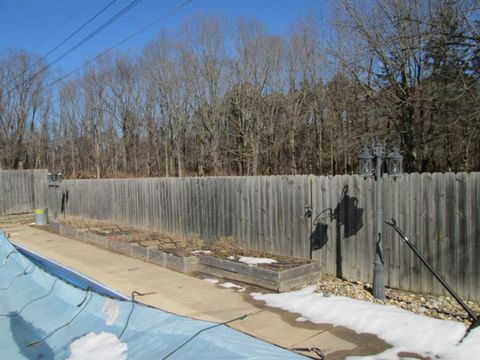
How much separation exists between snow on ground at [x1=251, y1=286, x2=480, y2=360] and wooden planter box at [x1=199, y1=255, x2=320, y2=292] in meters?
0.30

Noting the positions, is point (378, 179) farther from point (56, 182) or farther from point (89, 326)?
point (56, 182)

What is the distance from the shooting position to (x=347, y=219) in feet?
25.1

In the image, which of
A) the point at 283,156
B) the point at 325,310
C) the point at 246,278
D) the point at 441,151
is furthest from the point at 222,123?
the point at 325,310

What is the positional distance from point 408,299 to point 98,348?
14.6 ft

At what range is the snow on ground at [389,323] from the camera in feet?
15.1

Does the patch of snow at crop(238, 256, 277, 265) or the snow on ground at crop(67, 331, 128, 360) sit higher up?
the patch of snow at crop(238, 256, 277, 265)

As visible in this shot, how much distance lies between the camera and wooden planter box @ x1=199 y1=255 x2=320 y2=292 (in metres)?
7.28

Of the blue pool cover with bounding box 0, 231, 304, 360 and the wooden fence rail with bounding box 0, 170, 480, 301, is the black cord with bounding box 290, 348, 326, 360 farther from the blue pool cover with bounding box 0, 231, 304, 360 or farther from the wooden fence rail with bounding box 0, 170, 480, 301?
the wooden fence rail with bounding box 0, 170, 480, 301

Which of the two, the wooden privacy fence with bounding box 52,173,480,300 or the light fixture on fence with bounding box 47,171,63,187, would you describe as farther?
the light fixture on fence with bounding box 47,171,63,187

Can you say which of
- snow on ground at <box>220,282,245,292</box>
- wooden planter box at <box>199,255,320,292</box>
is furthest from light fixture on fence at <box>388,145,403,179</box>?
snow on ground at <box>220,282,245,292</box>

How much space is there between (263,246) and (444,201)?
4.21 metres

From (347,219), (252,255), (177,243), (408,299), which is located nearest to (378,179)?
(347,219)

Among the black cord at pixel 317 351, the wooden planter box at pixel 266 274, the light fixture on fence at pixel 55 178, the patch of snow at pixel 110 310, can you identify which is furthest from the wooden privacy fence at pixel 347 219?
the light fixture on fence at pixel 55 178

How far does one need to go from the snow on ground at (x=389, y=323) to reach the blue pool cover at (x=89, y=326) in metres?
1.60
